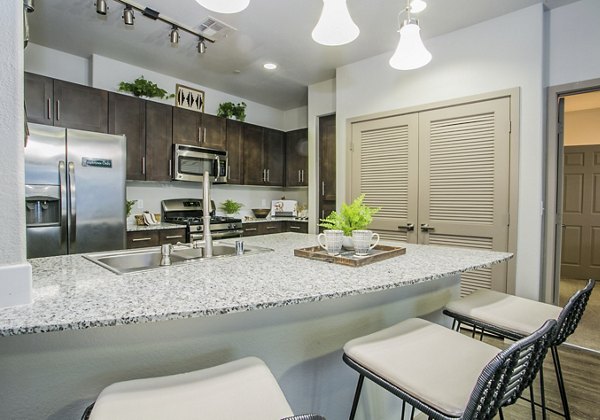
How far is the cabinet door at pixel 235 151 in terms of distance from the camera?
14.7 feet

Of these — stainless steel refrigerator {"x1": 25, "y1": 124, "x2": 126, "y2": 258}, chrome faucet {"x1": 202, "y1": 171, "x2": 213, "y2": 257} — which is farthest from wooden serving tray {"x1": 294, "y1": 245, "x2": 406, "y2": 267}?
stainless steel refrigerator {"x1": 25, "y1": 124, "x2": 126, "y2": 258}

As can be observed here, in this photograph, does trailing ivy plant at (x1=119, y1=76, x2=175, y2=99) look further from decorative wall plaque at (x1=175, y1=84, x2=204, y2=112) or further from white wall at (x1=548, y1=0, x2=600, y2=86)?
white wall at (x1=548, y1=0, x2=600, y2=86)

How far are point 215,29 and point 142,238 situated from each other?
7.03 ft

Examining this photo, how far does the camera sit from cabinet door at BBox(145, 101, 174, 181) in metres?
3.68

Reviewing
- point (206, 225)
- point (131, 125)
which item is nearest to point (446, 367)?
point (206, 225)

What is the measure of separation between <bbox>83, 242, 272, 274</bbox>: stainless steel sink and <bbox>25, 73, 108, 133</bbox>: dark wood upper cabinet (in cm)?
207

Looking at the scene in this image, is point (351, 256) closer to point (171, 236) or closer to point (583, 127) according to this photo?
point (171, 236)

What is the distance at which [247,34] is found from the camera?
10.2ft

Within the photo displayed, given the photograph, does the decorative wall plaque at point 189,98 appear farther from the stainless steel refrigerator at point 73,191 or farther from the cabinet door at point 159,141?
the stainless steel refrigerator at point 73,191

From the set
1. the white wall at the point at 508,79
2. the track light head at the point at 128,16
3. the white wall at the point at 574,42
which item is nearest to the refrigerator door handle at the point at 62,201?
the track light head at the point at 128,16

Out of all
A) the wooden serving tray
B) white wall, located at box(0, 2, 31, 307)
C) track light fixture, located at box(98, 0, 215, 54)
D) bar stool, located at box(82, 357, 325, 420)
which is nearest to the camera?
bar stool, located at box(82, 357, 325, 420)

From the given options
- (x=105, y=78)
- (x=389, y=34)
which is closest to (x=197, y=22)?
(x=105, y=78)

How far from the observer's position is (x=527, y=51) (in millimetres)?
2701

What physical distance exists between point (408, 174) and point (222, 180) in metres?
2.31
